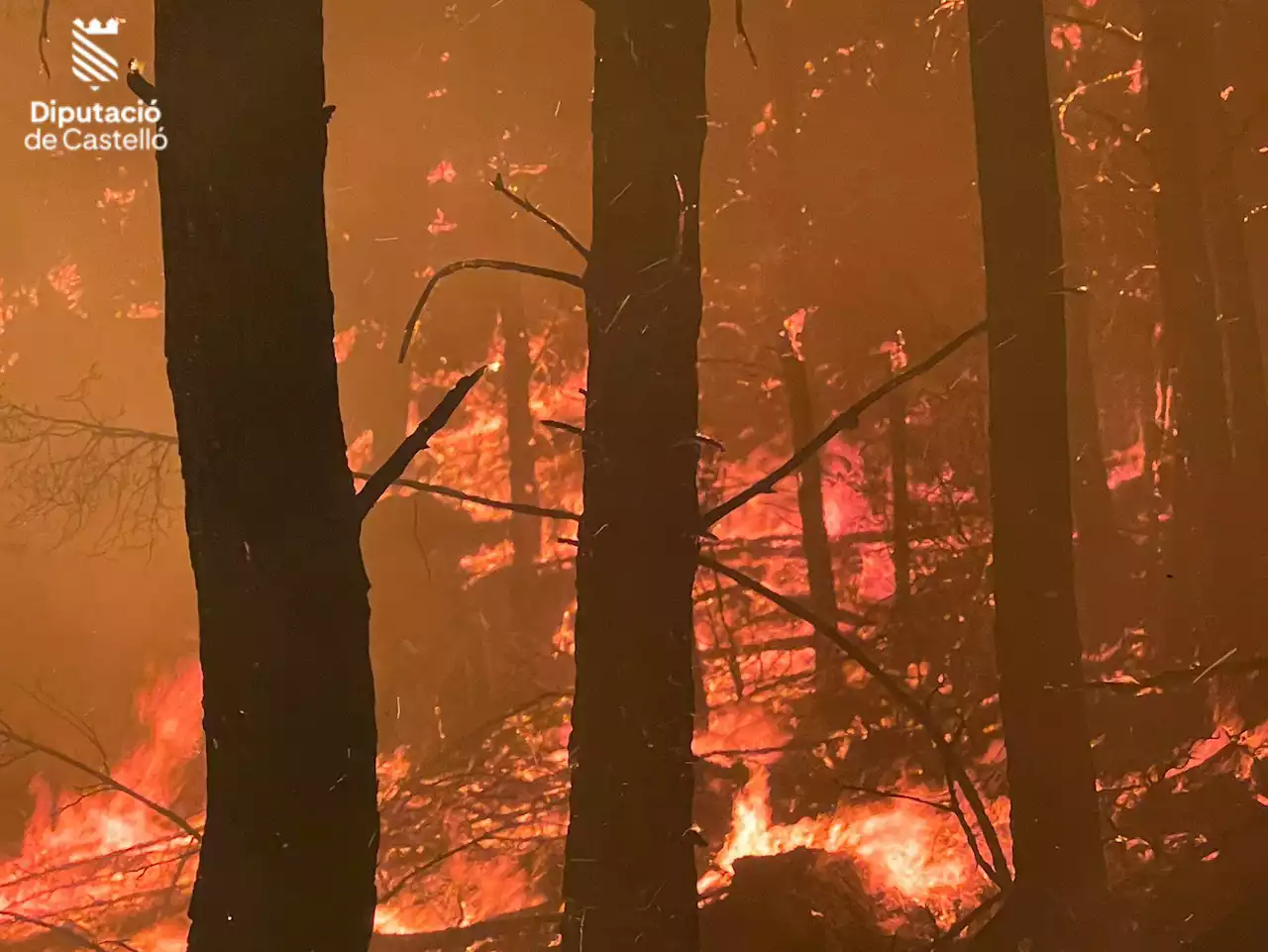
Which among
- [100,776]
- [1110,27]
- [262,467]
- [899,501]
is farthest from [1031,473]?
[100,776]

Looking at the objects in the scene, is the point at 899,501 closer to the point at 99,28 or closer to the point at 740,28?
the point at 740,28

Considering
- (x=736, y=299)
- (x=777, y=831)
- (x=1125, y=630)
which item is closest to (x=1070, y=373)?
(x=1125, y=630)

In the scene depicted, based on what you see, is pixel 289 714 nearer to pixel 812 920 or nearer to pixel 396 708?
pixel 396 708

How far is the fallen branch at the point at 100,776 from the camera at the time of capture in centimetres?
169

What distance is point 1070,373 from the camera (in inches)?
75.5

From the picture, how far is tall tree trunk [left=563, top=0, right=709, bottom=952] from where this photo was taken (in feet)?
4.06

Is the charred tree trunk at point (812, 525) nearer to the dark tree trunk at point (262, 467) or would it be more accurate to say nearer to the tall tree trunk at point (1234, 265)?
the tall tree trunk at point (1234, 265)

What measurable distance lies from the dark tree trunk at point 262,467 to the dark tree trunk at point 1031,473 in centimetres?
127

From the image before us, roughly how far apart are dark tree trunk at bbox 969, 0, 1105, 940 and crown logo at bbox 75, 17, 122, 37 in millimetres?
1648

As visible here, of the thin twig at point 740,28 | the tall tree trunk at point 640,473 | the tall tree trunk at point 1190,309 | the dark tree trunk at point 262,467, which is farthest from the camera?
the tall tree trunk at point 1190,309

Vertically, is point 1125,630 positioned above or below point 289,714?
above

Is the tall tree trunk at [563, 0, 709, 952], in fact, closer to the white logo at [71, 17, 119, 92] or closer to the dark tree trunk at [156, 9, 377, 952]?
the dark tree trunk at [156, 9, 377, 952]

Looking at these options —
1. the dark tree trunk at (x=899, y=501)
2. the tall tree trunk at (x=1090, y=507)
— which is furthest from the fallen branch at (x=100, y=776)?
the tall tree trunk at (x=1090, y=507)

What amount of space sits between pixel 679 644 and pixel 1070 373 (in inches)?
47.1
